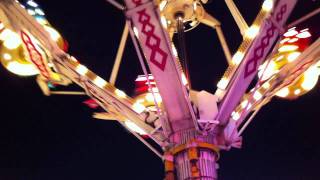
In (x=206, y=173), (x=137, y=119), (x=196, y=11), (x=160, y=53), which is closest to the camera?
(x=160, y=53)

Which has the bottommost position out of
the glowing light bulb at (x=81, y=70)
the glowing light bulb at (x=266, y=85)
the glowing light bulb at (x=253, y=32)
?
the glowing light bulb at (x=266, y=85)

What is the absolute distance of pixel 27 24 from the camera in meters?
7.37

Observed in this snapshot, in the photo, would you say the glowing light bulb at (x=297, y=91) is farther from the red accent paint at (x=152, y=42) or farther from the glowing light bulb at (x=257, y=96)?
the red accent paint at (x=152, y=42)

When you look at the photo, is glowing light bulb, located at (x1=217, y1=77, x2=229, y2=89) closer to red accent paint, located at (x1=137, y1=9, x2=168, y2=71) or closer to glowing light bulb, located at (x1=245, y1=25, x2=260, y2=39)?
glowing light bulb, located at (x1=245, y1=25, x2=260, y2=39)

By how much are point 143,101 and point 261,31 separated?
11.5 feet

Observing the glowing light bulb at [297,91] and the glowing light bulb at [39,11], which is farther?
the glowing light bulb at [297,91]

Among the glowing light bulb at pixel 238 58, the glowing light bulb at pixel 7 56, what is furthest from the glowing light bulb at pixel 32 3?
the glowing light bulb at pixel 238 58

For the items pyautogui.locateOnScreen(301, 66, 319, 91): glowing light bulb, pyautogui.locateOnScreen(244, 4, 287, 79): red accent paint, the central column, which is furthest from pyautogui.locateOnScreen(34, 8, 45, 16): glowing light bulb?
pyautogui.locateOnScreen(301, 66, 319, 91): glowing light bulb

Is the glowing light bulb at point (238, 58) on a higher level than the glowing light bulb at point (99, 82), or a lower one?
higher

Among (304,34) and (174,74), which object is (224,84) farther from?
(304,34)

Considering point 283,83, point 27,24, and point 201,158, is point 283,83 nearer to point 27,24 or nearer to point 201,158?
point 201,158

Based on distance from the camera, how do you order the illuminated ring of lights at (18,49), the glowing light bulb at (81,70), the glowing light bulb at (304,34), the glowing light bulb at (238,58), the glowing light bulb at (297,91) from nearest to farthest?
the glowing light bulb at (81,70)
the glowing light bulb at (238,58)
the illuminated ring of lights at (18,49)
the glowing light bulb at (297,91)
the glowing light bulb at (304,34)

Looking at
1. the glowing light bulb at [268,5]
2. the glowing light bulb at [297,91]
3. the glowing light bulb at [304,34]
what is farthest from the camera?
the glowing light bulb at [304,34]

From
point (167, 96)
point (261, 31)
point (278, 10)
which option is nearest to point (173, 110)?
point (167, 96)
